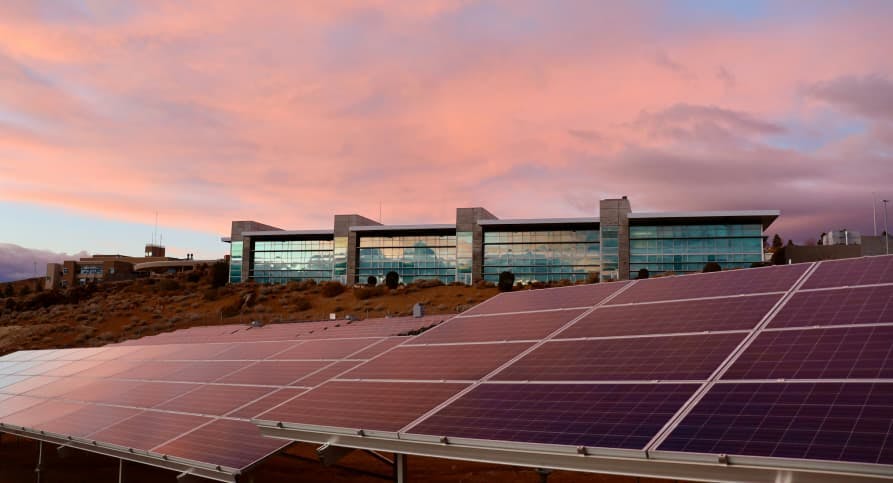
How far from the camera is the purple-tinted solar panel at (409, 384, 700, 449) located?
11406 millimetres

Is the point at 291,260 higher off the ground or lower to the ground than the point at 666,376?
higher

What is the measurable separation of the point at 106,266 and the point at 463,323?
666ft

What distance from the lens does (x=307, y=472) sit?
2878 cm

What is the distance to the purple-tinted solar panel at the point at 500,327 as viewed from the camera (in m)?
19.1

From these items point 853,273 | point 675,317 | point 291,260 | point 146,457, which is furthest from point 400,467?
point 291,260

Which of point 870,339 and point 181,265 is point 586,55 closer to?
point 870,339

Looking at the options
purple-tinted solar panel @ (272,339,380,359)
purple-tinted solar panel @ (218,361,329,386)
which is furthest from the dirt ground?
purple-tinted solar panel @ (272,339,380,359)

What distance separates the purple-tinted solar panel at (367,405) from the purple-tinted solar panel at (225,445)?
40.8 inches

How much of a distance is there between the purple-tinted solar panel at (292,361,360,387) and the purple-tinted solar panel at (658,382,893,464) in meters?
13.7

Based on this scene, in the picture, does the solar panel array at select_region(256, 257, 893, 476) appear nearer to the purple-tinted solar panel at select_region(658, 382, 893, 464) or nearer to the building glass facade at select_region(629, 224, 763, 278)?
the purple-tinted solar panel at select_region(658, 382, 893, 464)

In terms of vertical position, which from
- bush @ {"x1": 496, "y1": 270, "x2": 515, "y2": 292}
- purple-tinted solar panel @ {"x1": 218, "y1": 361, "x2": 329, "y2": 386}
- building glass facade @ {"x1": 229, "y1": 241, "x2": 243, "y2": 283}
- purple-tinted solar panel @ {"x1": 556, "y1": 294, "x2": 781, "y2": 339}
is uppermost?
building glass facade @ {"x1": 229, "y1": 241, "x2": 243, "y2": 283}

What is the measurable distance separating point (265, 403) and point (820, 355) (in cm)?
1637

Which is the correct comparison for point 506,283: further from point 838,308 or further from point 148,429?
point 838,308

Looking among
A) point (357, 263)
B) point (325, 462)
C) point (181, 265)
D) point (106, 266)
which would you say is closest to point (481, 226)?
point (357, 263)
